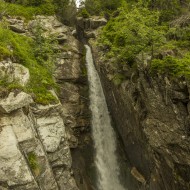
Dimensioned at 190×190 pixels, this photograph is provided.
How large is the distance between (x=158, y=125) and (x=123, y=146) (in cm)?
761

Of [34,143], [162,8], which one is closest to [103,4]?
[162,8]

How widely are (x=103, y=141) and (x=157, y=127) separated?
330 inches

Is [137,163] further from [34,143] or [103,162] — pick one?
[34,143]

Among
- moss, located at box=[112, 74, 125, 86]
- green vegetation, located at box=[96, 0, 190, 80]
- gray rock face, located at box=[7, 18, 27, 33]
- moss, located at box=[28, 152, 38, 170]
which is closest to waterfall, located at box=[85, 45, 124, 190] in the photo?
moss, located at box=[112, 74, 125, 86]

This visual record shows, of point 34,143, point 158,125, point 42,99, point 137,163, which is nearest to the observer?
point 34,143

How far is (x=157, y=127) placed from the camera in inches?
633

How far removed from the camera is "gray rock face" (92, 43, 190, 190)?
1465 centimetres

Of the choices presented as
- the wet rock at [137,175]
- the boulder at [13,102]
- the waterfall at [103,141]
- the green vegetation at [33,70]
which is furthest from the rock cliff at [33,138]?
the wet rock at [137,175]

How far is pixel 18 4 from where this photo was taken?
37.3 meters

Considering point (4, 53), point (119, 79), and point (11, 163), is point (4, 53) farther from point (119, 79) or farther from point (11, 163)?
point (119, 79)

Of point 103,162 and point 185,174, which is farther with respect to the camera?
point 103,162

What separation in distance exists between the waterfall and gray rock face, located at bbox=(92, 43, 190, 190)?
2186 millimetres

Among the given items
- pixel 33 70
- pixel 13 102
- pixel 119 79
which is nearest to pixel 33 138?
pixel 13 102

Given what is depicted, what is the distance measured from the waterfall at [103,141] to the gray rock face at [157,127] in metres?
2.19
